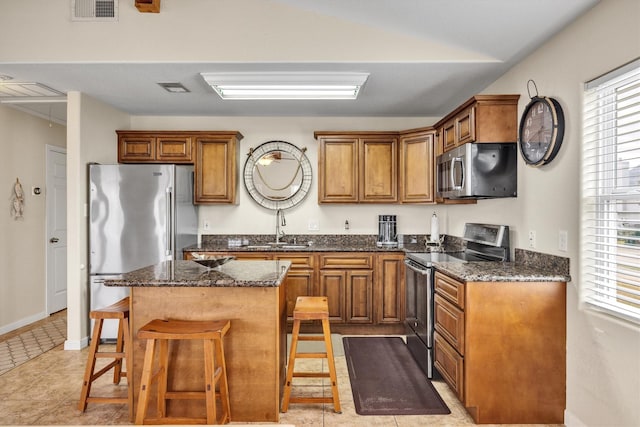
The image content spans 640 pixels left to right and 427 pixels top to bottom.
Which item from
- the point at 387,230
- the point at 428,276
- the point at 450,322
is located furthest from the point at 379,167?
the point at 450,322

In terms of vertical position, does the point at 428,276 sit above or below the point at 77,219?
below

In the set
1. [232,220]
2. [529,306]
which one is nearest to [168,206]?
[232,220]

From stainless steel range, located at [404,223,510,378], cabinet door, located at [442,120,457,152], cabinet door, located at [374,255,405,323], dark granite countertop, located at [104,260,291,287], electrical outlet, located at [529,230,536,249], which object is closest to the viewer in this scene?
dark granite countertop, located at [104,260,291,287]

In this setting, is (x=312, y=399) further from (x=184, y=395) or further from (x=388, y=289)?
(x=388, y=289)

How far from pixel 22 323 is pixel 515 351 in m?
5.24

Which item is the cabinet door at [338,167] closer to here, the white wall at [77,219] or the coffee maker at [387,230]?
the coffee maker at [387,230]

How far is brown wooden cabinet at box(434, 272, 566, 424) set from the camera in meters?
2.42

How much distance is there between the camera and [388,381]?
304cm

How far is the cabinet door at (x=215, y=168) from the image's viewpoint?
444cm

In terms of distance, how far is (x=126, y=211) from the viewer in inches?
155

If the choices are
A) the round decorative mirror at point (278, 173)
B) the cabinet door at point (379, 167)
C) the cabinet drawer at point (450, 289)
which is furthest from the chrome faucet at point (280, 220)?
the cabinet drawer at point (450, 289)

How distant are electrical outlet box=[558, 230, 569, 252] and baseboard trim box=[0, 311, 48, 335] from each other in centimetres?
549

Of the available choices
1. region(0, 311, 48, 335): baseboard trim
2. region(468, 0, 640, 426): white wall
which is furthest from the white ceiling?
region(0, 311, 48, 335): baseboard trim

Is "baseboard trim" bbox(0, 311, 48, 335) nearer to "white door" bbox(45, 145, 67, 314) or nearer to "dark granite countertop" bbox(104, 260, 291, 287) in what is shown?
"white door" bbox(45, 145, 67, 314)
